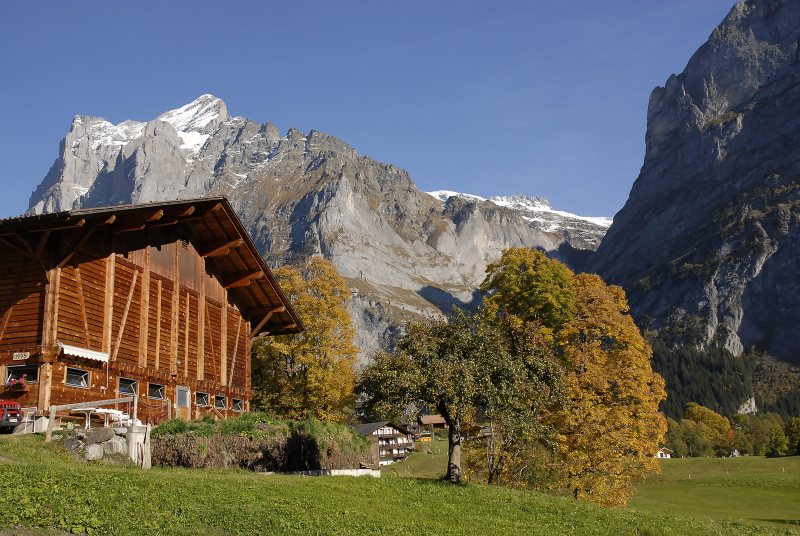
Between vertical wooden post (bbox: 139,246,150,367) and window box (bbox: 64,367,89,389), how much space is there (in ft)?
12.4

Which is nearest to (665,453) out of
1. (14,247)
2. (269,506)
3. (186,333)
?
(186,333)

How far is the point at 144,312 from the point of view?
35.8 m

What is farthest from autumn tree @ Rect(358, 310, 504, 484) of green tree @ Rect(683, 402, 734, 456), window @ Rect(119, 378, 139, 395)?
green tree @ Rect(683, 402, 734, 456)

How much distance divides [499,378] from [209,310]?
68.0 ft

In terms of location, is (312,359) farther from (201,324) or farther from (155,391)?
(155,391)

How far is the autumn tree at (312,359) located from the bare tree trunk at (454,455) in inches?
955

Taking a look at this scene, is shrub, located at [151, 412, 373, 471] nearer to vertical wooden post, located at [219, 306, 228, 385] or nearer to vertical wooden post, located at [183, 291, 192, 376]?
vertical wooden post, located at [183, 291, 192, 376]

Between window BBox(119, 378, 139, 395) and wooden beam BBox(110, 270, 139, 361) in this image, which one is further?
window BBox(119, 378, 139, 395)

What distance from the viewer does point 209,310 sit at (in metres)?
43.1

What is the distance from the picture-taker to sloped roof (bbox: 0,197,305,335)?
93.2 ft

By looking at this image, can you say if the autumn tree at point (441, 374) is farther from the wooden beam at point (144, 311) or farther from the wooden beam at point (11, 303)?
the wooden beam at point (11, 303)

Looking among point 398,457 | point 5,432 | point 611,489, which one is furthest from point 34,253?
point 398,457

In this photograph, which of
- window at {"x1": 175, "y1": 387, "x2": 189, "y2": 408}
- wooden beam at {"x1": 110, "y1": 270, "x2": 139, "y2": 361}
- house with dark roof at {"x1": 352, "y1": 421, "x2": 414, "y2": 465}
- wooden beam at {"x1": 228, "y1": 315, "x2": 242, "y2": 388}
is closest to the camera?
wooden beam at {"x1": 110, "y1": 270, "x2": 139, "y2": 361}

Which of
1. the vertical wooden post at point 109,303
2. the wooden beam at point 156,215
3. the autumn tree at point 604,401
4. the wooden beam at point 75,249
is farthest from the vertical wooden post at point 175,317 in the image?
the autumn tree at point 604,401
